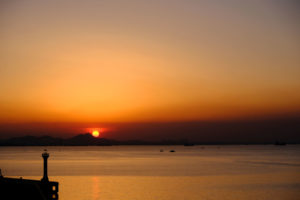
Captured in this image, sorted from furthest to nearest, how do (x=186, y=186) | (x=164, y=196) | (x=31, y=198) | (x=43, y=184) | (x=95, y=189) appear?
(x=186, y=186), (x=95, y=189), (x=164, y=196), (x=43, y=184), (x=31, y=198)

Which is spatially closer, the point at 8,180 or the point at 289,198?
the point at 8,180

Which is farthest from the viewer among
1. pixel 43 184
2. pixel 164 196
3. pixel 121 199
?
pixel 164 196

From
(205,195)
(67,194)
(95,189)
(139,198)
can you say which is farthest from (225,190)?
(67,194)

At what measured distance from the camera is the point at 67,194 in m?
50.1

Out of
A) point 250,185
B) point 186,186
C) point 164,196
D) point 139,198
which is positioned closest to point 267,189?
point 250,185

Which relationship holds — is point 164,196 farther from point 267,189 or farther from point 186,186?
point 267,189

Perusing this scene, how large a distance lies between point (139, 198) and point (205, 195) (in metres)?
8.83

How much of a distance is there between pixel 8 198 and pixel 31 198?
5.54 ft

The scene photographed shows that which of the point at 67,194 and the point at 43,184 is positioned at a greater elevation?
the point at 43,184

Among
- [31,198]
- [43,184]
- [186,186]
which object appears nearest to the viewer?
[31,198]

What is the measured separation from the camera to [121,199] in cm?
4725

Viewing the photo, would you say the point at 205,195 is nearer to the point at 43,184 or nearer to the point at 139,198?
the point at 139,198

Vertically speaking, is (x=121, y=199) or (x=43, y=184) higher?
(x=43, y=184)

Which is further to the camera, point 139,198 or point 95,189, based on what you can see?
point 95,189
